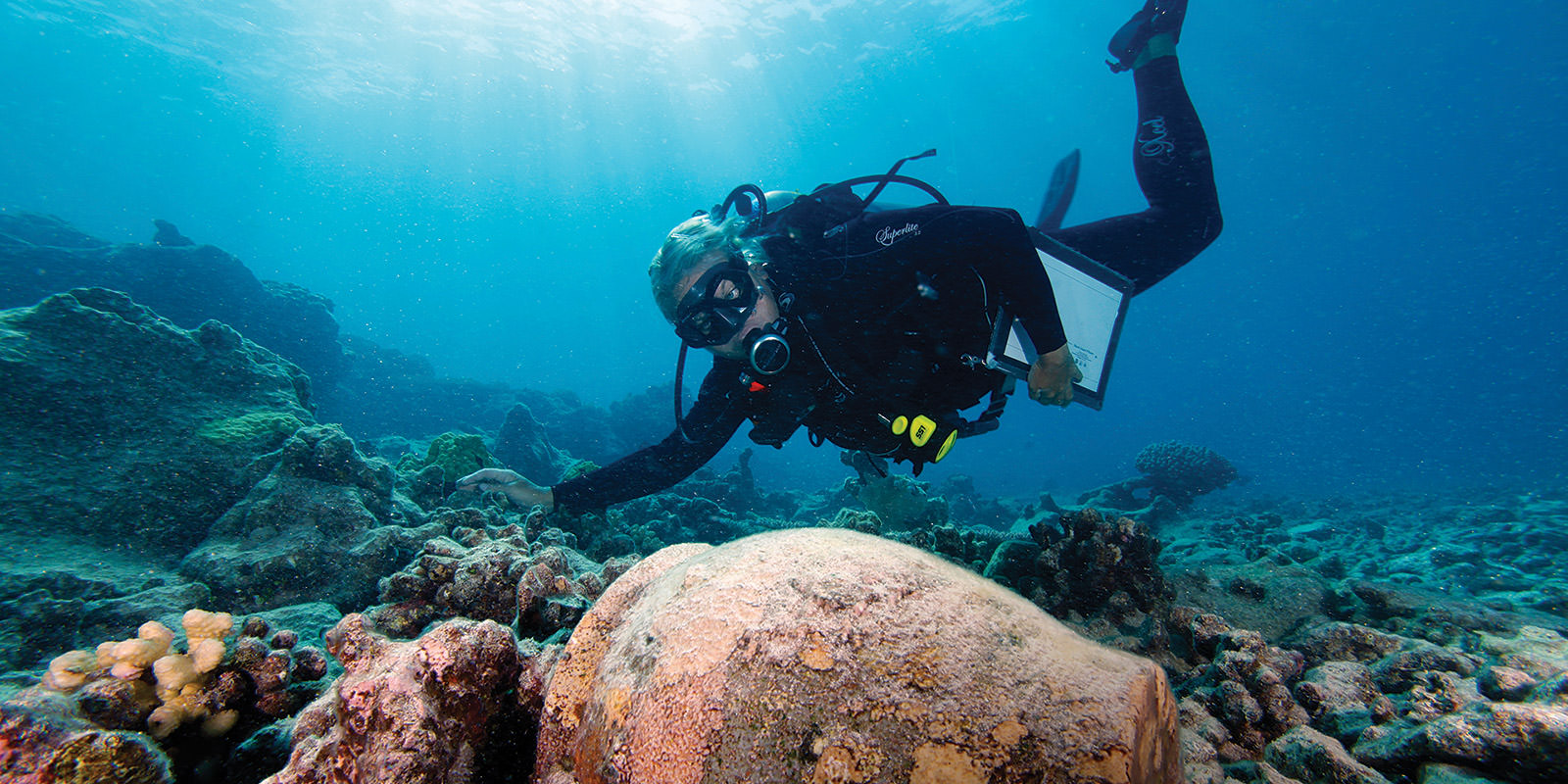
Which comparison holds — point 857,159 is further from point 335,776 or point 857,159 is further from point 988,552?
point 335,776

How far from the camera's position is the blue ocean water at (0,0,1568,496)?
3672cm

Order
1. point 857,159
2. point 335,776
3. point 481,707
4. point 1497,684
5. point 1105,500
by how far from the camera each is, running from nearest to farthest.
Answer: point 335,776
point 481,707
point 1497,684
point 1105,500
point 857,159

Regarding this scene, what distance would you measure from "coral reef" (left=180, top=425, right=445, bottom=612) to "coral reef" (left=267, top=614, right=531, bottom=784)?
9.92 feet

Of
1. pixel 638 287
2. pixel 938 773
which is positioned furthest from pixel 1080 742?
pixel 638 287

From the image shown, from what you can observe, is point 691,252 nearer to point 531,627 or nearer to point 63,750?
point 531,627

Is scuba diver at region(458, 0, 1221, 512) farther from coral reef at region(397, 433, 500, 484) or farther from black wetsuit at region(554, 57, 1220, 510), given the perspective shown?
coral reef at region(397, 433, 500, 484)

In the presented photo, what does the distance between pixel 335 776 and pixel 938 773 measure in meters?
1.28

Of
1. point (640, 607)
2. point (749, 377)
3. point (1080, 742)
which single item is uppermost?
point (749, 377)

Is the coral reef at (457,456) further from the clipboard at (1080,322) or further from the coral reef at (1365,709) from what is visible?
the coral reef at (1365,709)

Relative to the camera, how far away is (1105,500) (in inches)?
560

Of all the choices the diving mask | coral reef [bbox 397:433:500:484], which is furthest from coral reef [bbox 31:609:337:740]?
coral reef [bbox 397:433:500:484]

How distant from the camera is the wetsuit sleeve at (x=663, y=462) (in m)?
4.35

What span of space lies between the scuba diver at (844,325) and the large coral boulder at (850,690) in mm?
2620

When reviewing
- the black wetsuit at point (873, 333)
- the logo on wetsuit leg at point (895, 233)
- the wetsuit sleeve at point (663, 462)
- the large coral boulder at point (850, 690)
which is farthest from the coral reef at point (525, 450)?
the large coral boulder at point (850, 690)
